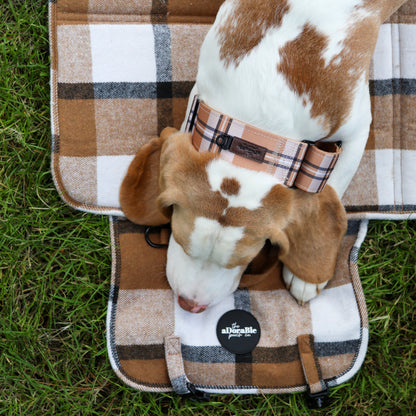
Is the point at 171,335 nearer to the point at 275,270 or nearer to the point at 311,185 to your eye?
the point at 275,270

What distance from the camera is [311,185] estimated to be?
1892mm

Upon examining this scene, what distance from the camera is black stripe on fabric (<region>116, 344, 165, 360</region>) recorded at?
2.55m

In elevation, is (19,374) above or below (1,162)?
below

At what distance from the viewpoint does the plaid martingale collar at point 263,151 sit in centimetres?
181

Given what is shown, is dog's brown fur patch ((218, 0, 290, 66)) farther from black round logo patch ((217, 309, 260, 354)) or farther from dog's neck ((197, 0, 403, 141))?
black round logo patch ((217, 309, 260, 354))

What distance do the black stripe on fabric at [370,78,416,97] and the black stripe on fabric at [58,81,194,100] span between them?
1042 millimetres

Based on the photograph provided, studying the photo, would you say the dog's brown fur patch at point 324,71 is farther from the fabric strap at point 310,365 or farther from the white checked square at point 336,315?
the fabric strap at point 310,365

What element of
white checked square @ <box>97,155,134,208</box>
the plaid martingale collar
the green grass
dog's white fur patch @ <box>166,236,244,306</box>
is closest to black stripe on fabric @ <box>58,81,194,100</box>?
the green grass

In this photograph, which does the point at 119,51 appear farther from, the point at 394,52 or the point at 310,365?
the point at 310,365

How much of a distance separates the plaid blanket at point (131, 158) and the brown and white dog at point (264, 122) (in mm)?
481

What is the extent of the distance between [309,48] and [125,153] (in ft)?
3.93

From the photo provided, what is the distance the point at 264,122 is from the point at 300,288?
1.03 metres

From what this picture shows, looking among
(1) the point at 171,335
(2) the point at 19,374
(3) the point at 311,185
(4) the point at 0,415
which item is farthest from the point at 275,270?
(4) the point at 0,415

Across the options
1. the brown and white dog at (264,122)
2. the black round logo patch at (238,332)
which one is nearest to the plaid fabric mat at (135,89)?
the brown and white dog at (264,122)
